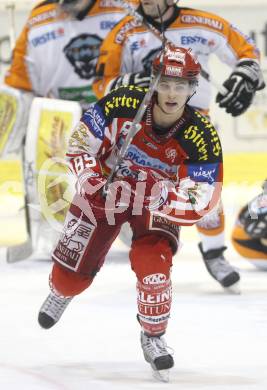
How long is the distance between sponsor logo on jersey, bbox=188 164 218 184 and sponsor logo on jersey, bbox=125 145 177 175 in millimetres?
100

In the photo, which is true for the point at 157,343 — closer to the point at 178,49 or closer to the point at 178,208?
the point at 178,208

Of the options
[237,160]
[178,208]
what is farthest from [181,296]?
[237,160]

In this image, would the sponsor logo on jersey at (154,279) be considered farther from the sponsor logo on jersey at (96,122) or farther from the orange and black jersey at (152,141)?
the sponsor logo on jersey at (96,122)

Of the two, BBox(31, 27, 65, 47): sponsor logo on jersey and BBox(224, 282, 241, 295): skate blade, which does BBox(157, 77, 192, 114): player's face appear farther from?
BBox(31, 27, 65, 47): sponsor logo on jersey

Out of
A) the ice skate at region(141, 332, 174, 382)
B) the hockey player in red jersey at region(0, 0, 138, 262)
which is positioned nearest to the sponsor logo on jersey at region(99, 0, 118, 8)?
the hockey player in red jersey at region(0, 0, 138, 262)

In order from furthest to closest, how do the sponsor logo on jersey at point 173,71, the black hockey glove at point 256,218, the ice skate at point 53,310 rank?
the black hockey glove at point 256,218 < the ice skate at point 53,310 < the sponsor logo on jersey at point 173,71

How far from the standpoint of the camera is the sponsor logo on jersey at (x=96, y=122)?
3531mm

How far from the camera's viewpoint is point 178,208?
11.1 ft

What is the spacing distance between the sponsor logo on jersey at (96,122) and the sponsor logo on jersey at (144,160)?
0.10 metres

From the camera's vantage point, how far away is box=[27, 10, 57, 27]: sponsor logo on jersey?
236 inches

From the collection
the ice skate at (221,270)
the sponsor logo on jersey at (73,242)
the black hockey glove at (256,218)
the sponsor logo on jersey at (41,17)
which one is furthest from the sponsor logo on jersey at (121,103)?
the sponsor logo on jersey at (41,17)

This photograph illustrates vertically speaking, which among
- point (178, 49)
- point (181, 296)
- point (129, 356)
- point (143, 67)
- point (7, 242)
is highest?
point (178, 49)

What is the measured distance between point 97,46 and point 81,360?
269 cm

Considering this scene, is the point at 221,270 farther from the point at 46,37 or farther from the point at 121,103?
the point at 46,37
